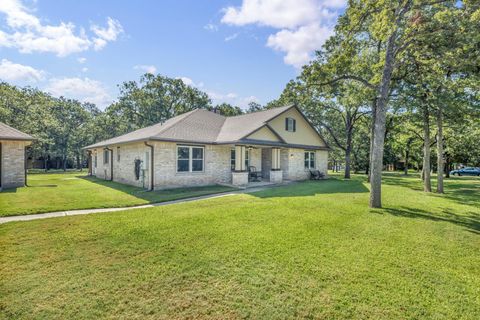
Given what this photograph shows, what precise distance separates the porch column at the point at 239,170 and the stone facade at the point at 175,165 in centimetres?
23

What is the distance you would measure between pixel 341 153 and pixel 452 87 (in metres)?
26.7

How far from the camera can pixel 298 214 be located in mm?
7945

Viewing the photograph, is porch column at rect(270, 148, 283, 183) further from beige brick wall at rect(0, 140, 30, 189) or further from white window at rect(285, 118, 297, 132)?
beige brick wall at rect(0, 140, 30, 189)

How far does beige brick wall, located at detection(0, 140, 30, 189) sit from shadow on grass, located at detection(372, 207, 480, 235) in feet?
58.7

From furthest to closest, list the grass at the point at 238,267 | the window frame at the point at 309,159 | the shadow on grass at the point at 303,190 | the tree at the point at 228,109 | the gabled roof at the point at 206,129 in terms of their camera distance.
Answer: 1. the tree at the point at 228,109
2. the window frame at the point at 309,159
3. the gabled roof at the point at 206,129
4. the shadow on grass at the point at 303,190
5. the grass at the point at 238,267

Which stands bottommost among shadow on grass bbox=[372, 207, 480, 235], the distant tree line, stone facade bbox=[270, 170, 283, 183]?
shadow on grass bbox=[372, 207, 480, 235]

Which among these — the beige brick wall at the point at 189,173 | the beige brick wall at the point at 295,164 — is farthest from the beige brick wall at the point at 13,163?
the beige brick wall at the point at 295,164

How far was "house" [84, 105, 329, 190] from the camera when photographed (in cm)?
1337

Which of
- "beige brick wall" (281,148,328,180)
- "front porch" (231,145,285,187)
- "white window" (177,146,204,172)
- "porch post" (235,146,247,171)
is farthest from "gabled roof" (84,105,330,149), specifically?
"beige brick wall" (281,148,328,180)

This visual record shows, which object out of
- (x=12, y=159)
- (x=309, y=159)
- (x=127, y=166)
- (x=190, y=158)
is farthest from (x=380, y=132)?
(x=12, y=159)

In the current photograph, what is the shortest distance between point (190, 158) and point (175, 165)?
1028mm

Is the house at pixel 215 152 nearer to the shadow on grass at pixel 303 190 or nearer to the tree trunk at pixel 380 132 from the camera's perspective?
the shadow on grass at pixel 303 190

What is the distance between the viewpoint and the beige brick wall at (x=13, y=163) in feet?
42.9

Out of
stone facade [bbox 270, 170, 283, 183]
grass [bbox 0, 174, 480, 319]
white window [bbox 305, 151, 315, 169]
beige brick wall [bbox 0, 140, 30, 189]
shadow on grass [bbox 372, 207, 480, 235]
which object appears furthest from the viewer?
white window [bbox 305, 151, 315, 169]
